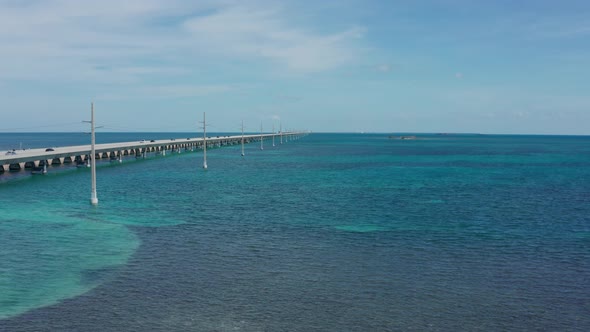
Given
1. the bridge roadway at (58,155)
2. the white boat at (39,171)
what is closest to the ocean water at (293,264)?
the white boat at (39,171)

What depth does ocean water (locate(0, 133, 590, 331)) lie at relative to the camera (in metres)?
15.9

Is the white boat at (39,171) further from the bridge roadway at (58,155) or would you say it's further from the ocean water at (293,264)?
the ocean water at (293,264)

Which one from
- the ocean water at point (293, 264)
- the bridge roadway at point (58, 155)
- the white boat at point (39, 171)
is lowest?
the ocean water at point (293, 264)

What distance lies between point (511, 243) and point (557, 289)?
8099 millimetres

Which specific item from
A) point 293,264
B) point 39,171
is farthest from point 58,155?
point 293,264

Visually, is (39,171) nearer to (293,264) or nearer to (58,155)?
(58,155)

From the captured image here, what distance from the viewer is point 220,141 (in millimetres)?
183625

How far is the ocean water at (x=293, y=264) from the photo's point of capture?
15.9 metres

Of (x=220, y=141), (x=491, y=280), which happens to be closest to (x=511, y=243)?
(x=491, y=280)

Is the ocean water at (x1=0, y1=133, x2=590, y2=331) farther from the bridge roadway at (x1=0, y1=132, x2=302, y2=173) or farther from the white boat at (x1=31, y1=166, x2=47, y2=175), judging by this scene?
the bridge roadway at (x1=0, y1=132, x2=302, y2=173)

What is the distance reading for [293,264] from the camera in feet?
72.2

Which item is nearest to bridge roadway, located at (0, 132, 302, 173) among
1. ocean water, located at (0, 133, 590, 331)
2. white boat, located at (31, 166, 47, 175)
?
white boat, located at (31, 166, 47, 175)

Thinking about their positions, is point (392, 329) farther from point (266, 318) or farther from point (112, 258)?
point (112, 258)

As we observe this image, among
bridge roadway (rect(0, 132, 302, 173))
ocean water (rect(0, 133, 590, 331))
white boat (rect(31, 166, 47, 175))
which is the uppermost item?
bridge roadway (rect(0, 132, 302, 173))
